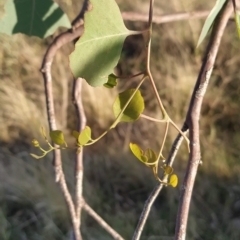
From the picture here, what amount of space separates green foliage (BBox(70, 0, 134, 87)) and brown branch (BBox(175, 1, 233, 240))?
0.09m

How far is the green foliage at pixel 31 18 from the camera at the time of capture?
42 cm

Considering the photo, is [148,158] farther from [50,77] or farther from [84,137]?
[50,77]

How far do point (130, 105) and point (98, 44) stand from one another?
0.13 feet

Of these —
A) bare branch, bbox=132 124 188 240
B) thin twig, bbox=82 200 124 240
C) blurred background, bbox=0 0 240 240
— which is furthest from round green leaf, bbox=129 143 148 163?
blurred background, bbox=0 0 240 240

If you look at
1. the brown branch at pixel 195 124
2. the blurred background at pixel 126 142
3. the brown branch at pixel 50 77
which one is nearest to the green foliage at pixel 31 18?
the brown branch at pixel 50 77

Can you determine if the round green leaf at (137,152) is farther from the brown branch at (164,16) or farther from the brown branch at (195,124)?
the brown branch at (164,16)

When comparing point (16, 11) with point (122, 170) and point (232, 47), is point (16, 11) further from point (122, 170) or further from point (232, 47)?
point (232, 47)

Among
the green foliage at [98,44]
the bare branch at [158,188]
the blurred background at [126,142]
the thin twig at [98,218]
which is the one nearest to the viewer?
the green foliage at [98,44]

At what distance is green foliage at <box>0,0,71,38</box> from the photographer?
16.3 inches

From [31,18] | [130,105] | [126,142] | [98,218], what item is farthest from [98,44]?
[126,142]

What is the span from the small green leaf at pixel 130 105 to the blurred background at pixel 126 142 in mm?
1043

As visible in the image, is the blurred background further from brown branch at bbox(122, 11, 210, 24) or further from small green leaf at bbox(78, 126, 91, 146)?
small green leaf at bbox(78, 126, 91, 146)

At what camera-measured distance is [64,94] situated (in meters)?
1.56

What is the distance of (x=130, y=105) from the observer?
28 centimetres
